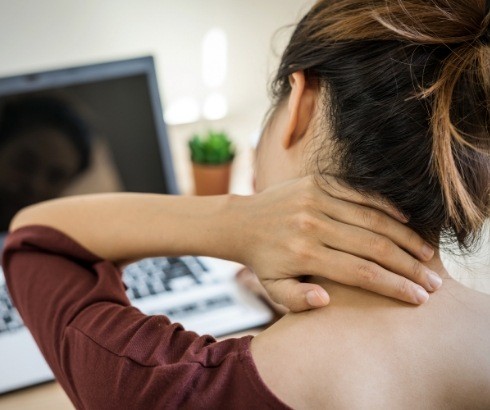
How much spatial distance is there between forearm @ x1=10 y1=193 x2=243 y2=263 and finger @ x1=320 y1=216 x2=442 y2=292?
6.2 inches

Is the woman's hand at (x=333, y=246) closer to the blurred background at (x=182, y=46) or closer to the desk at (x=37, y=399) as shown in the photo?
the desk at (x=37, y=399)

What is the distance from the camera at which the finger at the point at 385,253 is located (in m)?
0.56

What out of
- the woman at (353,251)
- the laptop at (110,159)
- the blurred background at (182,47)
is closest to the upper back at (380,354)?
the woman at (353,251)

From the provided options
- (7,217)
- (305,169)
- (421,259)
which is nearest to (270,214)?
(305,169)

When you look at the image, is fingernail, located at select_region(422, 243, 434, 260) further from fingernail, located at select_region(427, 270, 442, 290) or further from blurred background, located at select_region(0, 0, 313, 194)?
blurred background, located at select_region(0, 0, 313, 194)

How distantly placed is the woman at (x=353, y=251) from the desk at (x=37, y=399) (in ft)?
0.70

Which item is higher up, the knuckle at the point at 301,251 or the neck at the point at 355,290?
the knuckle at the point at 301,251

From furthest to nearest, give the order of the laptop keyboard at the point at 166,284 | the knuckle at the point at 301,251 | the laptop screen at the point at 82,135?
the laptop screen at the point at 82,135, the laptop keyboard at the point at 166,284, the knuckle at the point at 301,251

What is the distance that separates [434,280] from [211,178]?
846mm

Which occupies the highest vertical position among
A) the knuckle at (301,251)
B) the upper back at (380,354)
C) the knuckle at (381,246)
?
the knuckle at (381,246)

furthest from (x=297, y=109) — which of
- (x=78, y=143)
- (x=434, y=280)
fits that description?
(x=78, y=143)

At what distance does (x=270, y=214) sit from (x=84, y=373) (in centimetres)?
26

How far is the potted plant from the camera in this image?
53.2 inches

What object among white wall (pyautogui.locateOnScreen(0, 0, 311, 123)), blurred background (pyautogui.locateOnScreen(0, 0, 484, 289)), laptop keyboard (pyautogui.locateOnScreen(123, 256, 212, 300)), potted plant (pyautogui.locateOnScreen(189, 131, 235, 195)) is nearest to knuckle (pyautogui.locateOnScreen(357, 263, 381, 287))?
laptop keyboard (pyautogui.locateOnScreen(123, 256, 212, 300))
